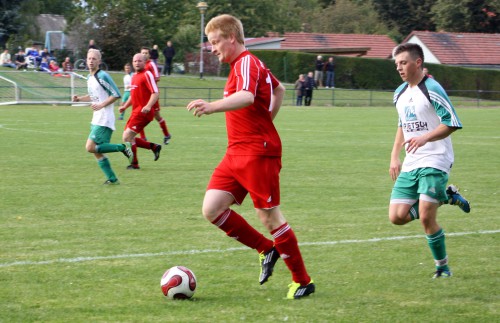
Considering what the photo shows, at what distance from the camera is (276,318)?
5.62 meters

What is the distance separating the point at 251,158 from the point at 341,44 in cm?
6708

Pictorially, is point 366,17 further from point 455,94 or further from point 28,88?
point 28,88

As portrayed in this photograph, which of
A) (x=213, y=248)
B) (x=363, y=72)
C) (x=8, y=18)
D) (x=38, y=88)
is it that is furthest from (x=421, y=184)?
(x=8, y=18)

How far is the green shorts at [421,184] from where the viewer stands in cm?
667

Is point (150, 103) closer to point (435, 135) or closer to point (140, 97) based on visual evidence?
point (140, 97)

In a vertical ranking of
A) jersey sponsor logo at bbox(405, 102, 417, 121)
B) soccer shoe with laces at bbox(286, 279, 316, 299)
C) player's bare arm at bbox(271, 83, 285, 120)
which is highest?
player's bare arm at bbox(271, 83, 285, 120)

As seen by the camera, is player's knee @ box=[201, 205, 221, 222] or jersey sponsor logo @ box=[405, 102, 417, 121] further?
jersey sponsor logo @ box=[405, 102, 417, 121]

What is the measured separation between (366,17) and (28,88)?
58.6 metres

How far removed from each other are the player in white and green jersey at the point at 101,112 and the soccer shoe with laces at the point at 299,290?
6805 millimetres

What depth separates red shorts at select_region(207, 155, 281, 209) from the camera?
20.0 ft

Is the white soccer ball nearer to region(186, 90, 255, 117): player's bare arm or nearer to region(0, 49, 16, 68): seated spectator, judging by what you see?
region(186, 90, 255, 117): player's bare arm

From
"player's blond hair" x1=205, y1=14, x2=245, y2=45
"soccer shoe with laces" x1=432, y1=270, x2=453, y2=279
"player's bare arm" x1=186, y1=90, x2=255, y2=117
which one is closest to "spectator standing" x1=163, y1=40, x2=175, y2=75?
"soccer shoe with laces" x1=432, y1=270, x2=453, y2=279

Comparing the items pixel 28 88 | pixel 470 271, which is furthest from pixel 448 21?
pixel 470 271

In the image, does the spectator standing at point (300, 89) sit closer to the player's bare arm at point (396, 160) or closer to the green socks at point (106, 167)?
the green socks at point (106, 167)
